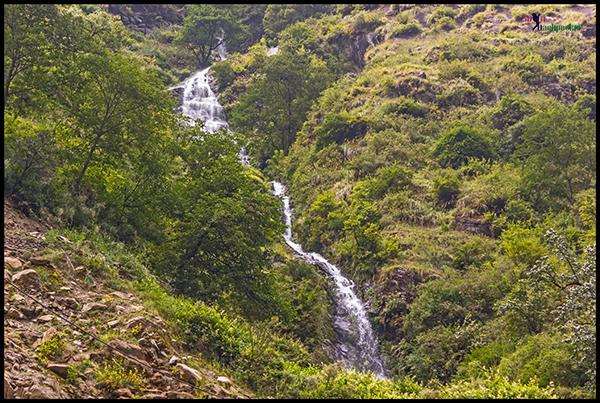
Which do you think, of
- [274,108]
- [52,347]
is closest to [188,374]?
[52,347]

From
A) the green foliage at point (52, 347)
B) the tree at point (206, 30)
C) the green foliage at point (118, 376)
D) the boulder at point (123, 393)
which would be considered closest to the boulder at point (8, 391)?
the green foliage at point (52, 347)

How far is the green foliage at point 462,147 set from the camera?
25.5 m

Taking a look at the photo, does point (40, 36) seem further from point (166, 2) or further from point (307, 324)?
point (166, 2)

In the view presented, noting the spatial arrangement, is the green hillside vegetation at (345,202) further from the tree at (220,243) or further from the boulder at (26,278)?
the boulder at (26,278)

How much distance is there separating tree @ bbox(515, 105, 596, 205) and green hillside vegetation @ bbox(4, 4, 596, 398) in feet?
0.31

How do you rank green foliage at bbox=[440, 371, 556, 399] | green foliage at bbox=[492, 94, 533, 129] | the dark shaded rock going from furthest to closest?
1. green foliage at bbox=[492, 94, 533, 129]
2. the dark shaded rock
3. green foliage at bbox=[440, 371, 556, 399]

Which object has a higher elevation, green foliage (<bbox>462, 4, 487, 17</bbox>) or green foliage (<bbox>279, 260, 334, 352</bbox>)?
green foliage (<bbox>462, 4, 487, 17</bbox>)

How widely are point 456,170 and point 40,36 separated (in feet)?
72.8

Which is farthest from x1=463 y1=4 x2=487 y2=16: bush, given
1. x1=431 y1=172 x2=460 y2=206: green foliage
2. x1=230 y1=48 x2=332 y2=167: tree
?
x1=431 y1=172 x2=460 y2=206: green foliage

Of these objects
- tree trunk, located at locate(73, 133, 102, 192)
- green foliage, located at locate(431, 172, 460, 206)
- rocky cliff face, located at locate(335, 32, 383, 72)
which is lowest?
green foliage, located at locate(431, 172, 460, 206)

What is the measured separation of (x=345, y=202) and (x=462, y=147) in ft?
28.1

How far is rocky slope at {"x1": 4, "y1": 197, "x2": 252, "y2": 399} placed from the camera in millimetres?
5859

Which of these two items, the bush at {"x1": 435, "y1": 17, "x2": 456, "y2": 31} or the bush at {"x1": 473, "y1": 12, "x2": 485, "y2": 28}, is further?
the bush at {"x1": 473, "y1": 12, "x2": 485, "y2": 28}

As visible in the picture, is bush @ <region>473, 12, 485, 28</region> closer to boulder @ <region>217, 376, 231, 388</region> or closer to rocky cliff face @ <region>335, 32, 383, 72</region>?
rocky cliff face @ <region>335, 32, 383, 72</region>
